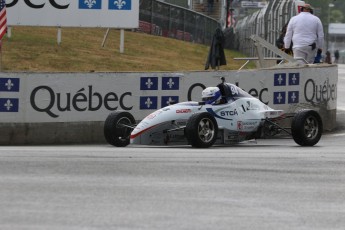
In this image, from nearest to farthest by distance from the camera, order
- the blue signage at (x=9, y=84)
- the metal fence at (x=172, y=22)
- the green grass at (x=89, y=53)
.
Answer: the blue signage at (x=9, y=84), the green grass at (x=89, y=53), the metal fence at (x=172, y=22)

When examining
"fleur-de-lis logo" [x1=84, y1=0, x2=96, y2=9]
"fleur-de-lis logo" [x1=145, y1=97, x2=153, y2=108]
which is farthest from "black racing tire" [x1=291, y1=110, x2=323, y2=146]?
"fleur-de-lis logo" [x1=84, y1=0, x2=96, y2=9]

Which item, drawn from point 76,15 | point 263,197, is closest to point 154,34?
point 76,15

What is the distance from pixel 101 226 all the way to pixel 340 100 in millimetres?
21351

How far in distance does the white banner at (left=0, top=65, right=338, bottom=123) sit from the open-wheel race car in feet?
5.73

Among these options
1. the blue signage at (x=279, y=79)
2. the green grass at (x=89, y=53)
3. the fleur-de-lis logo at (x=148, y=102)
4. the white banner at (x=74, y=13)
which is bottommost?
the fleur-de-lis logo at (x=148, y=102)

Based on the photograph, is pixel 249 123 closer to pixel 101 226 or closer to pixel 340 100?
pixel 101 226

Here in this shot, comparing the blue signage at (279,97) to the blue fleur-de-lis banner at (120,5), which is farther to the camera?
the blue fleur-de-lis banner at (120,5)

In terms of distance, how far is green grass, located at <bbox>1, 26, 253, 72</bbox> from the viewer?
29172 mm

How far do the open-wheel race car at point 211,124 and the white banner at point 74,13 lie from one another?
1269 cm

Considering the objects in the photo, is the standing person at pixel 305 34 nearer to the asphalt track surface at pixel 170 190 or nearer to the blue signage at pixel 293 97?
the blue signage at pixel 293 97

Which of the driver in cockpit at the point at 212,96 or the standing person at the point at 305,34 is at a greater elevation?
the standing person at the point at 305,34

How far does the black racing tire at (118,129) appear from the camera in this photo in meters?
17.3

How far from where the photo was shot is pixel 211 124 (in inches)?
652

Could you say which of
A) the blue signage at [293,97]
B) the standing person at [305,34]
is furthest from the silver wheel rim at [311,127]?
the standing person at [305,34]
